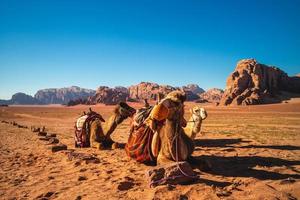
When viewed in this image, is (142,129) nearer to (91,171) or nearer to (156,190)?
(91,171)

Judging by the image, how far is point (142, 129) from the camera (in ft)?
24.7

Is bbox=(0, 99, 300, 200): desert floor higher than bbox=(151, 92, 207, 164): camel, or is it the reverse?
bbox=(151, 92, 207, 164): camel

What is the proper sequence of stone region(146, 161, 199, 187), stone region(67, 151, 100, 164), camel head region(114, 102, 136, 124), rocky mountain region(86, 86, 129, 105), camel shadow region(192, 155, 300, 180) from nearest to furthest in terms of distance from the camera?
stone region(146, 161, 199, 187) → camel shadow region(192, 155, 300, 180) → stone region(67, 151, 100, 164) → camel head region(114, 102, 136, 124) → rocky mountain region(86, 86, 129, 105)

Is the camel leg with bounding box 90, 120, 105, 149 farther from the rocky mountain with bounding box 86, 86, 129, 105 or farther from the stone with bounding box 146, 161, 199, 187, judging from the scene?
the rocky mountain with bounding box 86, 86, 129, 105

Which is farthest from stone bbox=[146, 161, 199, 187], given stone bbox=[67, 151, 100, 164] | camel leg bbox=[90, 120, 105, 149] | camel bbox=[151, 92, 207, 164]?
camel leg bbox=[90, 120, 105, 149]

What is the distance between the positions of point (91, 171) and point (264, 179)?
390 cm

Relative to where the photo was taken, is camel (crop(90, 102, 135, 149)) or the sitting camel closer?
the sitting camel

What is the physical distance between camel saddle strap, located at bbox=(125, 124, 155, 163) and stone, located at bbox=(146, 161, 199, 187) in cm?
167

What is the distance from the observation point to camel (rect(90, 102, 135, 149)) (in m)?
10.1

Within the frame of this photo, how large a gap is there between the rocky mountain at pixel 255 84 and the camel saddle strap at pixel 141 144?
228 ft

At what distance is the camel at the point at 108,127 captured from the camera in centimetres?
1010

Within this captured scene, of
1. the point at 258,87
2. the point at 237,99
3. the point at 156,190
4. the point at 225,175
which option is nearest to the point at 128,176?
the point at 156,190

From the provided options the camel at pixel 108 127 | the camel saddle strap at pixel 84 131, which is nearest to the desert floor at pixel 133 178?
the camel at pixel 108 127

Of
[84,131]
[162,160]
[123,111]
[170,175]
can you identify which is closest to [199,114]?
[162,160]
